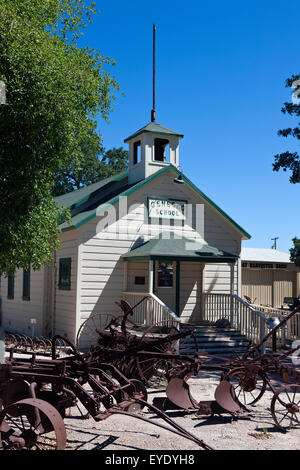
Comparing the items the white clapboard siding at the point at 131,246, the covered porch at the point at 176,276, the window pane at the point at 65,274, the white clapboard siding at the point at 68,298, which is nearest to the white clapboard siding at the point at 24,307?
the white clapboard siding at the point at 68,298

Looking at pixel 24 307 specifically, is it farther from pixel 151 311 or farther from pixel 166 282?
pixel 151 311

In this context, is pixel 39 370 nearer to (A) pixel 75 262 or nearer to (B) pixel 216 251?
(A) pixel 75 262

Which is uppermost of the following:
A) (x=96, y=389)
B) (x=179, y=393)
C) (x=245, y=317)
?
(x=245, y=317)

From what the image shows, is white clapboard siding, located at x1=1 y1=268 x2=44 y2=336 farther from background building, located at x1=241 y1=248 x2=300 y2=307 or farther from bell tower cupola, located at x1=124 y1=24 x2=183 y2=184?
background building, located at x1=241 y1=248 x2=300 y2=307

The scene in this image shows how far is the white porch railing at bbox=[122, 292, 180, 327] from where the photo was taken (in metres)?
14.2

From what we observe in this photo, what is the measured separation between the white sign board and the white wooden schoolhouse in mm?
35

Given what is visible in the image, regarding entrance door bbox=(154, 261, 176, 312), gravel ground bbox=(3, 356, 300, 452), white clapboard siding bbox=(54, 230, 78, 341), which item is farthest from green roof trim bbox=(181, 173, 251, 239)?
gravel ground bbox=(3, 356, 300, 452)

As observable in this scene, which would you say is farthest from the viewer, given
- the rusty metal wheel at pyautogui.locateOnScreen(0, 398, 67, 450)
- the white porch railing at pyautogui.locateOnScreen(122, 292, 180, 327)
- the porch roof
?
the porch roof

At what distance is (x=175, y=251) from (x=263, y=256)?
1824 cm

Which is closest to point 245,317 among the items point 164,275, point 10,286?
point 164,275

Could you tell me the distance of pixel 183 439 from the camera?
669 centimetres

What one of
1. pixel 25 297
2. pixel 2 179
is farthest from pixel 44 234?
pixel 25 297

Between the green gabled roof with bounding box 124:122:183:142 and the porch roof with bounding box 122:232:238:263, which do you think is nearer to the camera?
the porch roof with bounding box 122:232:238:263

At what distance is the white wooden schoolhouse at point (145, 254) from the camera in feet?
51.3
